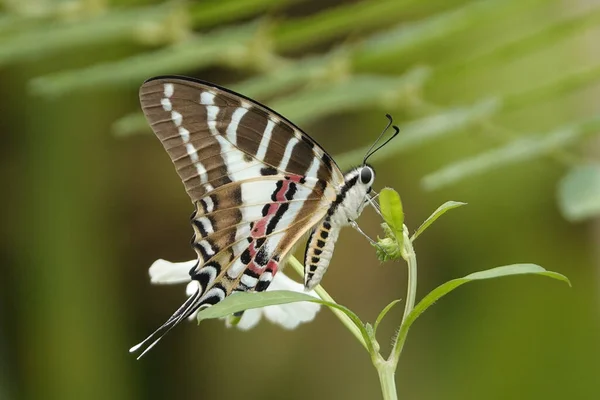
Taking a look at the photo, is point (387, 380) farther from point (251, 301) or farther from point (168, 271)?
point (168, 271)

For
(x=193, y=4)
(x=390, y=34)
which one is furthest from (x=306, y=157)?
(x=193, y=4)

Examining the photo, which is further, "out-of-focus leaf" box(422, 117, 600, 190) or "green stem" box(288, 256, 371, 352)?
"out-of-focus leaf" box(422, 117, 600, 190)

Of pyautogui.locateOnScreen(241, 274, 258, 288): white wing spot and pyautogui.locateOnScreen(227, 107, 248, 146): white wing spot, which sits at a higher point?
pyautogui.locateOnScreen(227, 107, 248, 146): white wing spot

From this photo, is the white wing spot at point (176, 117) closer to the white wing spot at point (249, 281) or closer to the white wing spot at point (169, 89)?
the white wing spot at point (169, 89)

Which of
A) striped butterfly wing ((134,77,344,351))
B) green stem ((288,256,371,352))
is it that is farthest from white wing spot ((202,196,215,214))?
green stem ((288,256,371,352))

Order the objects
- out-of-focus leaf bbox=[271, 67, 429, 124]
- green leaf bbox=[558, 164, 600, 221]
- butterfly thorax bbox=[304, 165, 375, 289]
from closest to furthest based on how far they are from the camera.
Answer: butterfly thorax bbox=[304, 165, 375, 289] < green leaf bbox=[558, 164, 600, 221] < out-of-focus leaf bbox=[271, 67, 429, 124]

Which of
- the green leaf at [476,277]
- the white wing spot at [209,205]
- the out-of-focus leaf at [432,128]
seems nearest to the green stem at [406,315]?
the green leaf at [476,277]

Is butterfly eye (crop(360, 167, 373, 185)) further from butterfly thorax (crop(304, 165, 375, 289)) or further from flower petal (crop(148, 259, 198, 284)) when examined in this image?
flower petal (crop(148, 259, 198, 284))
